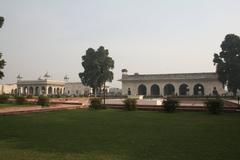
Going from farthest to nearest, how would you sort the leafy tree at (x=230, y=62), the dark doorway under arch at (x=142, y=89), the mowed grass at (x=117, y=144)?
the dark doorway under arch at (x=142, y=89) < the leafy tree at (x=230, y=62) < the mowed grass at (x=117, y=144)

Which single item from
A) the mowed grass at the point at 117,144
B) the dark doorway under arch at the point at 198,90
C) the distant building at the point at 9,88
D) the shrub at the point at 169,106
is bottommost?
the mowed grass at the point at 117,144

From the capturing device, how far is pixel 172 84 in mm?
52438

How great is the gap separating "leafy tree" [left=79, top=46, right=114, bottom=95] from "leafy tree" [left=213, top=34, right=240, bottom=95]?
1796cm

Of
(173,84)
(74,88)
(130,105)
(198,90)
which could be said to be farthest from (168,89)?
(74,88)

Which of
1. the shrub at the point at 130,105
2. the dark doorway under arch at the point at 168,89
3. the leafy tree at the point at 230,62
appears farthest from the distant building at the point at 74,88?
the shrub at the point at 130,105

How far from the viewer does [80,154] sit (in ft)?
21.8

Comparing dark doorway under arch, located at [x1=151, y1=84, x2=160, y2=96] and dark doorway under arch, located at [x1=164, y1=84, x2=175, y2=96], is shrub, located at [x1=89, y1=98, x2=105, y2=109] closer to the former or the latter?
dark doorway under arch, located at [x1=164, y1=84, x2=175, y2=96]

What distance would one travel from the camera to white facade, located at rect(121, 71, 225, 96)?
1945 inches

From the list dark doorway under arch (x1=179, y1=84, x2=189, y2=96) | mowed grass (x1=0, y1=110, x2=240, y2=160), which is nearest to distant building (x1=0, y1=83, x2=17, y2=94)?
dark doorway under arch (x1=179, y1=84, x2=189, y2=96)

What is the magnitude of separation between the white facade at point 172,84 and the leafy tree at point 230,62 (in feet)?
31.1

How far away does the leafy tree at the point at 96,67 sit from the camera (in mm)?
48500

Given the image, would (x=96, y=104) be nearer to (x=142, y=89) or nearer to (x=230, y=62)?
(x=230, y=62)

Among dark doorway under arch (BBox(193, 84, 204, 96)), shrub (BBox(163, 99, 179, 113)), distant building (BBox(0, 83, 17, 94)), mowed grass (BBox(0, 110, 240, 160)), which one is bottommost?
mowed grass (BBox(0, 110, 240, 160))

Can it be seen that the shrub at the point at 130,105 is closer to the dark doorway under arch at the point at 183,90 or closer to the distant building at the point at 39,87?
the dark doorway under arch at the point at 183,90
